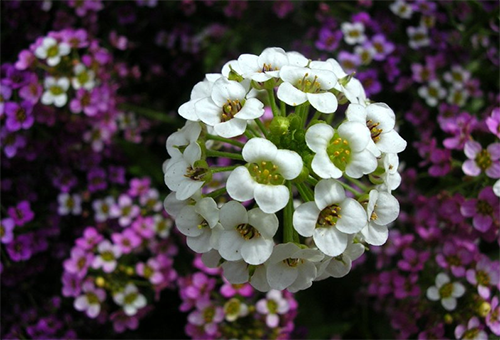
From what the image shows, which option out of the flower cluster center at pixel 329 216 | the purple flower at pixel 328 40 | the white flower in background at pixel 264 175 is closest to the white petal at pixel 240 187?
the white flower in background at pixel 264 175

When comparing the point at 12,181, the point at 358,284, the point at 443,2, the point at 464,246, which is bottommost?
the point at 358,284

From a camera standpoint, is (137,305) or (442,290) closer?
(442,290)

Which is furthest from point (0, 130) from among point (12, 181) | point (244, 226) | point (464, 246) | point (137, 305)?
point (464, 246)

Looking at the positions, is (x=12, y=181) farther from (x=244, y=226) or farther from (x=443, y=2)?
(x=443, y=2)

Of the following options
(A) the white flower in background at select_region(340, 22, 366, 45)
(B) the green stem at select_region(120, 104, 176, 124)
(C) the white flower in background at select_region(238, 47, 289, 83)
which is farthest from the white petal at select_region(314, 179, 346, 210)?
(B) the green stem at select_region(120, 104, 176, 124)

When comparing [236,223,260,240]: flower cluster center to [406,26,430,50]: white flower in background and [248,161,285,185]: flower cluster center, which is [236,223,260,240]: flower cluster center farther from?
[406,26,430,50]: white flower in background
